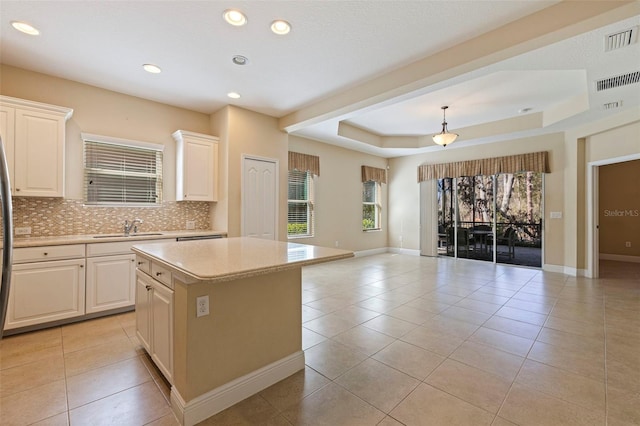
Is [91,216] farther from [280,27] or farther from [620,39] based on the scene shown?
[620,39]

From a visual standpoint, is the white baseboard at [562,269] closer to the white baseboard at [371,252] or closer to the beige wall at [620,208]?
the beige wall at [620,208]

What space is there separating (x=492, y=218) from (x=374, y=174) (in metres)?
3.02

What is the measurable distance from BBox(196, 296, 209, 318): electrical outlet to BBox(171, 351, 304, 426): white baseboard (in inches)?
19.9

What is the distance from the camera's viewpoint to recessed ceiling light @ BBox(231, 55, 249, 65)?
3.02 m

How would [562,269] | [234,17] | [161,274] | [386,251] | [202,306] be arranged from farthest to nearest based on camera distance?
[386,251] < [562,269] < [234,17] < [161,274] < [202,306]

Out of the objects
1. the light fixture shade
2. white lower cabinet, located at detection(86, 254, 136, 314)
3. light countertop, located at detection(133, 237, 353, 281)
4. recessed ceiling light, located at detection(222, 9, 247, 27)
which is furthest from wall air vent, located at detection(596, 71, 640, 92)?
white lower cabinet, located at detection(86, 254, 136, 314)

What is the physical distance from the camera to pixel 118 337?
2.78 meters

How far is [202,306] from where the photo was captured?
1700 mm

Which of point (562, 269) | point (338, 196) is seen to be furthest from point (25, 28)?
point (562, 269)

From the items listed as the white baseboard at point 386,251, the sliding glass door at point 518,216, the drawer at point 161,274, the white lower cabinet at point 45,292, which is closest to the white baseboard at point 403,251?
the white baseboard at point 386,251

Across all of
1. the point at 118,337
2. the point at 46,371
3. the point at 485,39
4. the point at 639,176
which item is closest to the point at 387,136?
the point at 485,39

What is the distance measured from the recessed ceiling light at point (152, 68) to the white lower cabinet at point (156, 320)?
2359mm

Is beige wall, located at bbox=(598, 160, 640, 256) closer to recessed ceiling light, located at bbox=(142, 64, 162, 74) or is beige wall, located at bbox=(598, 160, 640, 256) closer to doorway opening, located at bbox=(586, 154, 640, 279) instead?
doorway opening, located at bbox=(586, 154, 640, 279)

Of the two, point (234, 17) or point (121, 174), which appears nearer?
point (234, 17)
